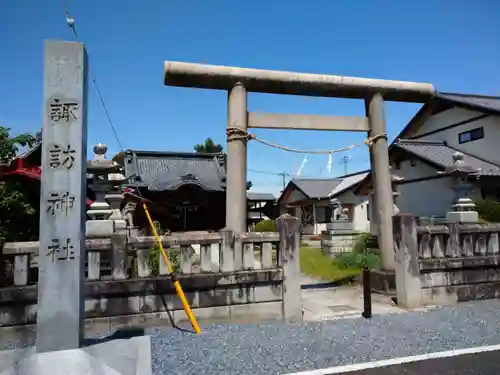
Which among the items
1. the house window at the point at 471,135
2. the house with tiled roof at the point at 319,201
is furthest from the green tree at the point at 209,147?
the house window at the point at 471,135

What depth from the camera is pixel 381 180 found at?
7.73m

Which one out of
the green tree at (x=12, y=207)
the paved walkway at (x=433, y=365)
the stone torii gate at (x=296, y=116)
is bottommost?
the paved walkway at (x=433, y=365)

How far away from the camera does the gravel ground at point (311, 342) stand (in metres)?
3.94

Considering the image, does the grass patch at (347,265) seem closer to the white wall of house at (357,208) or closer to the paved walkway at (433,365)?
the paved walkway at (433,365)

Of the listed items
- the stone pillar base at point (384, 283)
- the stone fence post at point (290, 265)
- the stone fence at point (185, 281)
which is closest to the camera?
the stone fence at point (185, 281)

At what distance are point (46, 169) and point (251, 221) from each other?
23.1 m

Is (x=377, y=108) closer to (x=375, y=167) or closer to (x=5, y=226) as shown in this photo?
(x=375, y=167)

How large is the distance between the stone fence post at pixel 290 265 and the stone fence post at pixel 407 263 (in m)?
2.29

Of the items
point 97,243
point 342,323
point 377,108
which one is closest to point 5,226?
point 97,243

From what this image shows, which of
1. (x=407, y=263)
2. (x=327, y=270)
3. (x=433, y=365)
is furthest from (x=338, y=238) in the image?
(x=433, y=365)

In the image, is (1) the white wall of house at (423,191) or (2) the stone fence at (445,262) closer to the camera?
(2) the stone fence at (445,262)

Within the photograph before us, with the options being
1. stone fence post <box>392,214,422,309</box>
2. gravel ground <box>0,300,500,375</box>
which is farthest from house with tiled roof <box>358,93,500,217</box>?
gravel ground <box>0,300,500,375</box>

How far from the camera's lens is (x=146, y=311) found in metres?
5.15

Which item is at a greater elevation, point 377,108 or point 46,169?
point 377,108
